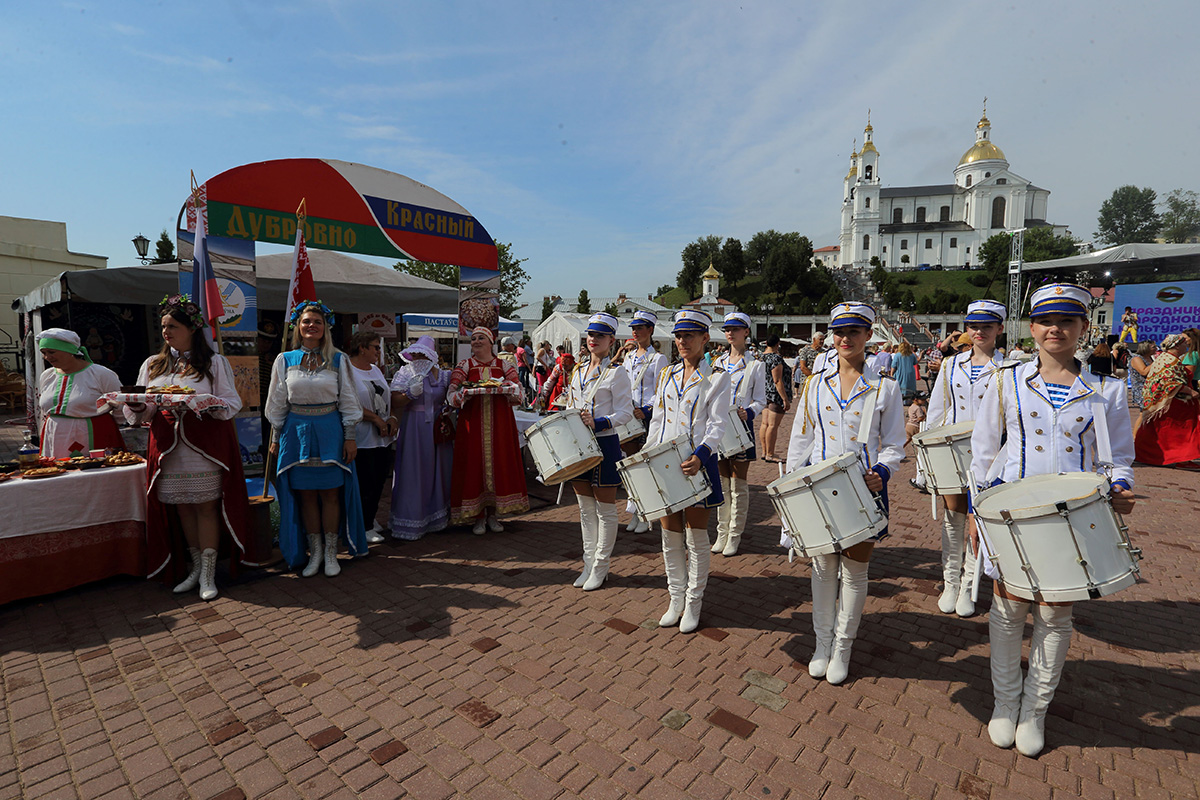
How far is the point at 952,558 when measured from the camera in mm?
4461

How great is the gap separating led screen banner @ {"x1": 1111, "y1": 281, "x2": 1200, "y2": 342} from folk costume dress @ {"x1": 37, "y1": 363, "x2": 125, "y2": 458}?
86.4ft

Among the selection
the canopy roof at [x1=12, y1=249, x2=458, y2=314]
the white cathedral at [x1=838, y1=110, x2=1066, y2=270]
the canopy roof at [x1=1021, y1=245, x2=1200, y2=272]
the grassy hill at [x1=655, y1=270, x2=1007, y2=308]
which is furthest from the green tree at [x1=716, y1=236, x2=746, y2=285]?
the canopy roof at [x1=12, y1=249, x2=458, y2=314]

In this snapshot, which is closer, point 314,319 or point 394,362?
point 314,319

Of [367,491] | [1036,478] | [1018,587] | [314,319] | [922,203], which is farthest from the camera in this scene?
[922,203]

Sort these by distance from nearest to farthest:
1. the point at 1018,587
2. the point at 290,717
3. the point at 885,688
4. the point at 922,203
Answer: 1. the point at 1018,587
2. the point at 290,717
3. the point at 885,688
4. the point at 922,203

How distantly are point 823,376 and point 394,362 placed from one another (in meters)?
13.7

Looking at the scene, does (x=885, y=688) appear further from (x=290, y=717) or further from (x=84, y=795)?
(x=84, y=795)

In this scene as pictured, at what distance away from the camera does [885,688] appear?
3357 millimetres

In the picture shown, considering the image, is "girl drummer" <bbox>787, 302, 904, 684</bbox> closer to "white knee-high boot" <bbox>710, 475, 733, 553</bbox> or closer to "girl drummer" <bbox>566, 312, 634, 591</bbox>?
"girl drummer" <bbox>566, 312, 634, 591</bbox>

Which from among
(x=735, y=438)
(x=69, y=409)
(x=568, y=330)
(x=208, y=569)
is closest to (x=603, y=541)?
(x=735, y=438)

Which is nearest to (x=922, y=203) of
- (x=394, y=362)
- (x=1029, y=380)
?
(x=394, y=362)

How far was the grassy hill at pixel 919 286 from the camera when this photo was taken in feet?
259

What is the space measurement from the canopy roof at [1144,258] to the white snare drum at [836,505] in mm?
29646

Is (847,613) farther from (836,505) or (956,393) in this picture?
(956,393)
